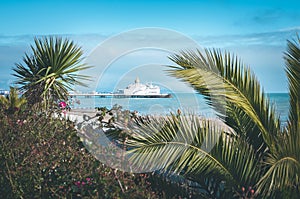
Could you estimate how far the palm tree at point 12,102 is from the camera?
308 inches

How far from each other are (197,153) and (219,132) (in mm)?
393

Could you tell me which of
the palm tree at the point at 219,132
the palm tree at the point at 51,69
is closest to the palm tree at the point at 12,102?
the palm tree at the point at 51,69

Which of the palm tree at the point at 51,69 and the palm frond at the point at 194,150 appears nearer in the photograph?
the palm frond at the point at 194,150

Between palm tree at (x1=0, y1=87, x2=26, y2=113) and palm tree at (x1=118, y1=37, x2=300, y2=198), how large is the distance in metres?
3.63

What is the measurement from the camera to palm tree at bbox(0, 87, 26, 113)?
7823mm

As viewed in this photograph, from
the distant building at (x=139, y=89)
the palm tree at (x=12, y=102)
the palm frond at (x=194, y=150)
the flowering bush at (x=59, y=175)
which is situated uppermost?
the distant building at (x=139, y=89)

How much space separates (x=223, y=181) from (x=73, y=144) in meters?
2.04

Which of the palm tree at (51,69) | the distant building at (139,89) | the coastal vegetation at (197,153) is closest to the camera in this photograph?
the coastal vegetation at (197,153)

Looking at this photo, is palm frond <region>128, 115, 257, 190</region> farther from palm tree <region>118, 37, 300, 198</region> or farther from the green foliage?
the green foliage

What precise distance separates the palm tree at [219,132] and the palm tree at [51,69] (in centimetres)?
477

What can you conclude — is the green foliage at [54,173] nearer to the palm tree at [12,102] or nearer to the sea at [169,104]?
the sea at [169,104]

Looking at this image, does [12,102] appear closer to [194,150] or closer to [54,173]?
[54,173]

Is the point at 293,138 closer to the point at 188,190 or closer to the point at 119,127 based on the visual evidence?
the point at 188,190

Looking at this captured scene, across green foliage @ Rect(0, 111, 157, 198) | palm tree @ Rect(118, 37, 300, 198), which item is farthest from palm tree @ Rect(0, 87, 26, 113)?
palm tree @ Rect(118, 37, 300, 198)
